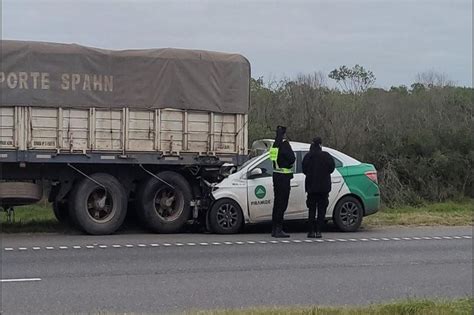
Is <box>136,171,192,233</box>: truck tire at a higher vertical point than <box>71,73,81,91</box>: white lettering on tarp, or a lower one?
lower

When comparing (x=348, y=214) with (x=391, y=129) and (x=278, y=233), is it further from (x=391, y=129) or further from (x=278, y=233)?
(x=391, y=129)

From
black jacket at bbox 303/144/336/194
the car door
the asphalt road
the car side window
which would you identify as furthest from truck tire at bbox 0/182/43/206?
black jacket at bbox 303/144/336/194

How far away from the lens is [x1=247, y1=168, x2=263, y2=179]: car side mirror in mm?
15469

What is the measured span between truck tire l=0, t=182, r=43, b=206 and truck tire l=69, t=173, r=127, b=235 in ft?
1.98

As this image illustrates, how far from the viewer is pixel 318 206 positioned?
49.2ft

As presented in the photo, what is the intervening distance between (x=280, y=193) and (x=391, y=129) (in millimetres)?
8880

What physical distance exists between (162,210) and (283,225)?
2312mm

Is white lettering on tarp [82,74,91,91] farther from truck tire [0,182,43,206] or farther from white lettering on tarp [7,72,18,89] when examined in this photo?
truck tire [0,182,43,206]

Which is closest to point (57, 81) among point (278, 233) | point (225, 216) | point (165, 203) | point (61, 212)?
point (61, 212)

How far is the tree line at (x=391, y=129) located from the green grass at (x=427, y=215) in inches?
28.3

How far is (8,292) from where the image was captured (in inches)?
373

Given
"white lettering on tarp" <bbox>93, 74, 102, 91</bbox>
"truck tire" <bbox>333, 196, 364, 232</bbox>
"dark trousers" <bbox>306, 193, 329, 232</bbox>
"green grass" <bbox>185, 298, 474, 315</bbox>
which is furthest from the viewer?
"truck tire" <bbox>333, 196, 364, 232</bbox>

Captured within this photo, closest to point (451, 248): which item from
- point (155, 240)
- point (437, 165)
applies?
point (155, 240)

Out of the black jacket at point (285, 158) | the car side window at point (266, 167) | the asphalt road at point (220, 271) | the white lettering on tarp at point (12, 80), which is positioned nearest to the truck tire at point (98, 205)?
the asphalt road at point (220, 271)
